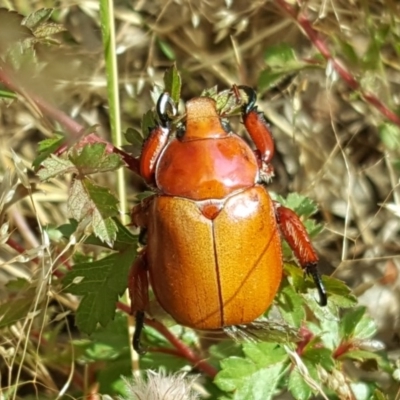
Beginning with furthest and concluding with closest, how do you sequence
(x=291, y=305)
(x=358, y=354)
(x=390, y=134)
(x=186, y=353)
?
(x=390, y=134), (x=186, y=353), (x=358, y=354), (x=291, y=305)

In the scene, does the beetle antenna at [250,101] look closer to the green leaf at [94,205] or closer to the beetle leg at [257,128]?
the beetle leg at [257,128]

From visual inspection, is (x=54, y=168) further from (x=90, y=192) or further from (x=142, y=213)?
(x=142, y=213)

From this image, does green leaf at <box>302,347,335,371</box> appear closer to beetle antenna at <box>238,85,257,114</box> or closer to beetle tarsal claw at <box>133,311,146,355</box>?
beetle tarsal claw at <box>133,311,146,355</box>

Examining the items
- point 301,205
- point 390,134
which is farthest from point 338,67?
point 301,205

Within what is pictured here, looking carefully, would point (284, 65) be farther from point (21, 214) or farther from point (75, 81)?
point (21, 214)

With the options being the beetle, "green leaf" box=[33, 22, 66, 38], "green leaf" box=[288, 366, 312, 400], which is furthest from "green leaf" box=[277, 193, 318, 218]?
"green leaf" box=[33, 22, 66, 38]

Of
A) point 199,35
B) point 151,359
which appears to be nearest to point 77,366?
Answer: point 151,359
